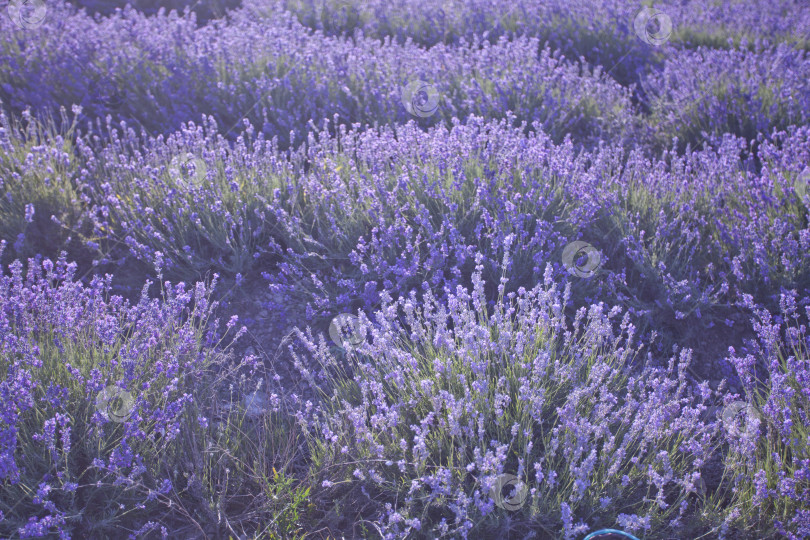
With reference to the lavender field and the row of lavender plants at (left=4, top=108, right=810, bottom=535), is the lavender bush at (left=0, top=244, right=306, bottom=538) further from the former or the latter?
the row of lavender plants at (left=4, top=108, right=810, bottom=535)

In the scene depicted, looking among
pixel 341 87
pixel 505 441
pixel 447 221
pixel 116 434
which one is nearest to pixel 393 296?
pixel 447 221

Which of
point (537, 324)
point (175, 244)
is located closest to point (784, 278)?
point (537, 324)

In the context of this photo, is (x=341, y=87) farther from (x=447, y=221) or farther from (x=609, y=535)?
(x=609, y=535)

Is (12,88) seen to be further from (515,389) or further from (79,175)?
(515,389)

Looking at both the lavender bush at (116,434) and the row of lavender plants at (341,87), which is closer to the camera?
the lavender bush at (116,434)

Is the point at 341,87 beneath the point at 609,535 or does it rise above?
above

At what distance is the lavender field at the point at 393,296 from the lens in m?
2.08

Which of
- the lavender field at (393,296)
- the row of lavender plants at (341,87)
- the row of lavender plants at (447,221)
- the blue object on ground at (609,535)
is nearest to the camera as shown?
the blue object on ground at (609,535)

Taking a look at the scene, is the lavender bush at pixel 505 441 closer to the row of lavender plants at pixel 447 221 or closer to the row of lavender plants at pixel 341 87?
the row of lavender plants at pixel 447 221

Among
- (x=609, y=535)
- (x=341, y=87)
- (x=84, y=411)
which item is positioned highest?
(x=341, y=87)

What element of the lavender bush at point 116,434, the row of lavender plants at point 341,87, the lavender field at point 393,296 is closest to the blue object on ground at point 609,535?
the lavender field at point 393,296

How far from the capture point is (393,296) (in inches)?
121

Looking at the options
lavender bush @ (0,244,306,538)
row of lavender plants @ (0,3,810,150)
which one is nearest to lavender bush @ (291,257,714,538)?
lavender bush @ (0,244,306,538)

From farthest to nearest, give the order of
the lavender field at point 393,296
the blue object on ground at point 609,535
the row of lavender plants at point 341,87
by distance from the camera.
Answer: the row of lavender plants at point 341,87
the lavender field at point 393,296
the blue object on ground at point 609,535
